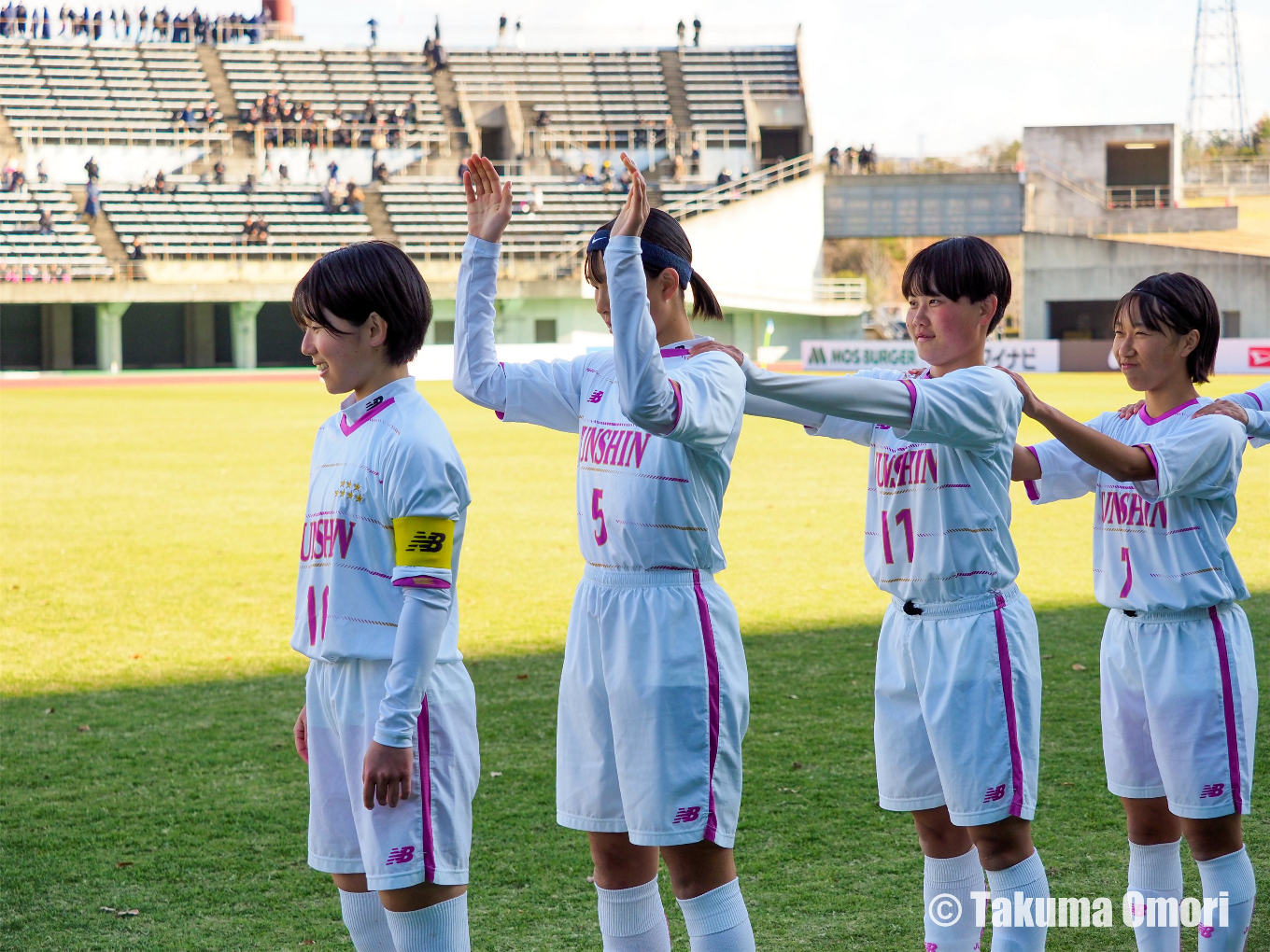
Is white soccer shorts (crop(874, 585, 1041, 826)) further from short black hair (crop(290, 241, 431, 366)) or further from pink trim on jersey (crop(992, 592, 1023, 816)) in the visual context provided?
short black hair (crop(290, 241, 431, 366))

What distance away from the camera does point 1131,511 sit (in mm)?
3350

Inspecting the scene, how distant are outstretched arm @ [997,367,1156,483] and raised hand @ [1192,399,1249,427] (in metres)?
0.29

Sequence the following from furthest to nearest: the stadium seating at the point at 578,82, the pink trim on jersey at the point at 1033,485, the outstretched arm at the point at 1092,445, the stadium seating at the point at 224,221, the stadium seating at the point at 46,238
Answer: the stadium seating at the point at 578,82
the stadium seating at the point at 224,221
the stadium seating at the point at 46,238
the pink trim on jersey at the point at 1033,485
the outstretched arm at the point at 1092,445

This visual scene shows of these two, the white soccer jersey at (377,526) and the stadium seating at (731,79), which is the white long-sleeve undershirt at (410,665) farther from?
the stadium seating at (731,79)

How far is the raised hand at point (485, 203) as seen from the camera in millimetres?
3174

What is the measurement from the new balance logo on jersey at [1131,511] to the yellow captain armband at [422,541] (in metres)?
1.80

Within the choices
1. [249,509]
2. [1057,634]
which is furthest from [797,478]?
[1057,634]

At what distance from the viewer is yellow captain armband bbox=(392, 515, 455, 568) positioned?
2555 mm

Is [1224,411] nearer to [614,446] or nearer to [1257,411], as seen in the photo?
[1257,411]

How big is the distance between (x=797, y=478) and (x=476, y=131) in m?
37.5

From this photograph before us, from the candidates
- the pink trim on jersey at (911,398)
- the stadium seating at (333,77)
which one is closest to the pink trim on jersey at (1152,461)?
the pink trim on jersey at (911,398)

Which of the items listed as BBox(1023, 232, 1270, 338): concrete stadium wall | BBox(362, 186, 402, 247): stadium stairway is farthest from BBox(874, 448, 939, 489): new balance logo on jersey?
BBox(1023, 232, 1270, 338): concrete stadium wall

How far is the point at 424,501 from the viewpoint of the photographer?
2.58 meters

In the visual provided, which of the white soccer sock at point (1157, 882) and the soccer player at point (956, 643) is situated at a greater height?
the soccer player at point (956, 643)
